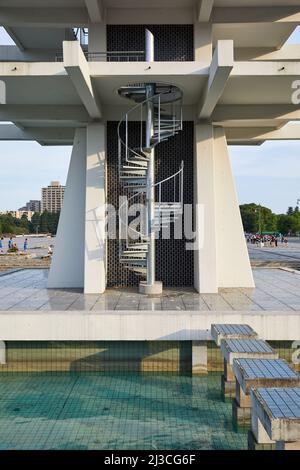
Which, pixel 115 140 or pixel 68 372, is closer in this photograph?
pixel 68 372

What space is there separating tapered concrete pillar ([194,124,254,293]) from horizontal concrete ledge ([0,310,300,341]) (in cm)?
242

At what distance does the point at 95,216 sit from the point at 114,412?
4.73 metres

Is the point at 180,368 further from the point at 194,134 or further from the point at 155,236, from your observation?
the point at 194,134

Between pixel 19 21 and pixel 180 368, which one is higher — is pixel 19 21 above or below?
above

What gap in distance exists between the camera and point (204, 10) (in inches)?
352

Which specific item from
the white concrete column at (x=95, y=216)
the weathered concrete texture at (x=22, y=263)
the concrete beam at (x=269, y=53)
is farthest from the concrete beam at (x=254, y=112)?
the weathered concrete texture at (x=22, y=263)

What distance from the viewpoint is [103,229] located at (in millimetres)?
9656

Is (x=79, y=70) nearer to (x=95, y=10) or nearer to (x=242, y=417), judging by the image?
(x=95, y=10)

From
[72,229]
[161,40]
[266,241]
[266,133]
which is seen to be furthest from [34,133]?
[266,241]

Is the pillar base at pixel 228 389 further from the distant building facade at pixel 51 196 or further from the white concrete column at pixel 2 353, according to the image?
the distant building facade at pixel 51 196

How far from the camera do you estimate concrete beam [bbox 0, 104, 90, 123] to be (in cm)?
981

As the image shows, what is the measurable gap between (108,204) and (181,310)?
11.8ft
